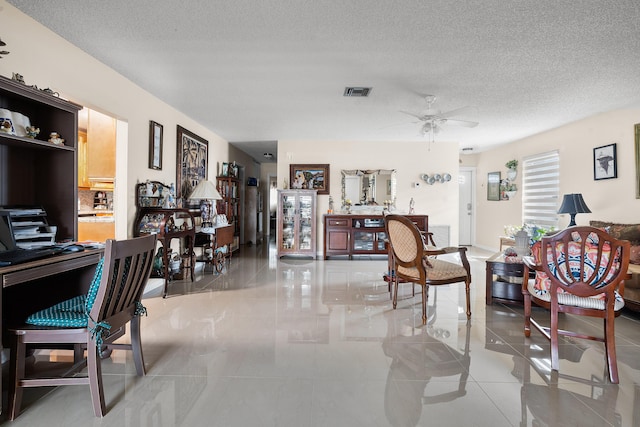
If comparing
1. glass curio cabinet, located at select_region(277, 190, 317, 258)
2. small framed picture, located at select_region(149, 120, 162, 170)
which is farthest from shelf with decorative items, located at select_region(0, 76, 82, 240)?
glass curio cabinet, located at select_region(277, 190, 317, 258)

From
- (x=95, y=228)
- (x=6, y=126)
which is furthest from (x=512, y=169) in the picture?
(x=6, y=126)

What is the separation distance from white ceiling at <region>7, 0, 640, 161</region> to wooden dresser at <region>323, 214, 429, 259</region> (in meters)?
2.27

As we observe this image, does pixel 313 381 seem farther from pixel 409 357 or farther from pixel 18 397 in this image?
pixel 18 397

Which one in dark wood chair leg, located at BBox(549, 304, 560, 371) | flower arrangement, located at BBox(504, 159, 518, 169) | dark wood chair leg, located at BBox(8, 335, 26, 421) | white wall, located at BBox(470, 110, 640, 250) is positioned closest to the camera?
dark wood chair leg, located at BBox(8, 335, 26, 421)

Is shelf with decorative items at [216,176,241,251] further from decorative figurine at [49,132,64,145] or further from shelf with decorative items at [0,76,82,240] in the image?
decorative figurine at [49,132,64,145]

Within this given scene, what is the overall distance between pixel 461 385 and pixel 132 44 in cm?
347

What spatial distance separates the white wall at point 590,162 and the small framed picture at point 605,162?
2.1 inches

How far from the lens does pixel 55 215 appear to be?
2.38m

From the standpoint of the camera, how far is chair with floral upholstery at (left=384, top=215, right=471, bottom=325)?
3020 mm

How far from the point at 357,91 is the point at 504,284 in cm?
264

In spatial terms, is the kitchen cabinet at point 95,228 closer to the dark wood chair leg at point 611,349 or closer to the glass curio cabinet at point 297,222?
the glass curio cabinet at point 297,222

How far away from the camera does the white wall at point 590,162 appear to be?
436 cm

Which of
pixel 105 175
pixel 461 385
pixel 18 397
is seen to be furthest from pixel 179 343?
pixel 105 175

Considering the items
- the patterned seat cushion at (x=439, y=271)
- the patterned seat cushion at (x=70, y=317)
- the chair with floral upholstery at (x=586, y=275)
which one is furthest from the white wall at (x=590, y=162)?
the patterned seat cushion at (x=70, y=317)
